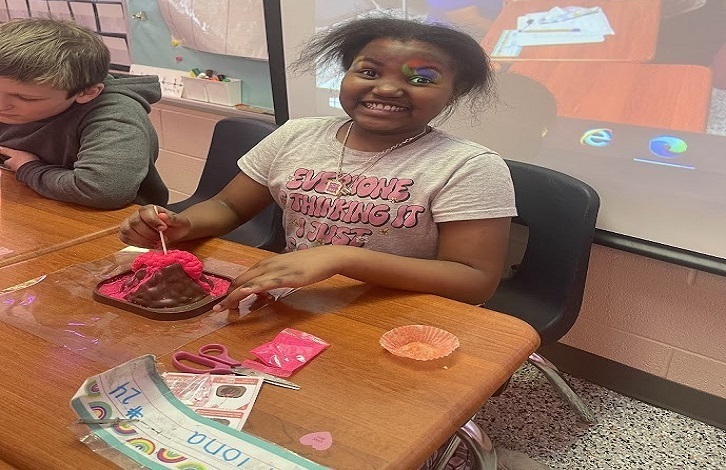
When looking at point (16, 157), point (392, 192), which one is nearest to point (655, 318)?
point (392, 192)

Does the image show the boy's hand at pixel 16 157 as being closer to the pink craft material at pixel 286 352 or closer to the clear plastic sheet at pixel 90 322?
the clear plastic sheet at pixel 90 322

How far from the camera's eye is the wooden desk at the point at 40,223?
3.51 feet

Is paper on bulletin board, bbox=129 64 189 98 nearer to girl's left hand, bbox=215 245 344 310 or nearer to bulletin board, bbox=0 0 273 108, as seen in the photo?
bulletin board, bbox=0 0 273 108

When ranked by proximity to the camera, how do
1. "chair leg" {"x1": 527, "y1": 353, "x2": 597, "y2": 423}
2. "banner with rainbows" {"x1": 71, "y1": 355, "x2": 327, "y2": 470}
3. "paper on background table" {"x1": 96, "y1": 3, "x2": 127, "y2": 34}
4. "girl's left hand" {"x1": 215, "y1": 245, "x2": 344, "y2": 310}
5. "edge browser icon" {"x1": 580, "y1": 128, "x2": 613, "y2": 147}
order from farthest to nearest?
"paper on background table" {"x1": 96, "y1": 3, "x2": 127, "y2": 34}, "chair leg" {"x1": 527, "y1": 353, "x2": 597, "y2": 423}, "edge browser icon" {"x1": 580, "y1": 128, "x2": 613, "y2": 147}, "girl's left hand" {"x1": 215, "y1": 245, "x2": 344, "y2": 310}, "banner with rainbows" {"x1": 71, "y1": 355, "x2": 327, "y2": 470}

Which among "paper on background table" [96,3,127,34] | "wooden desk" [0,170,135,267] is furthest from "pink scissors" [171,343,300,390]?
"paper on background table" [96,3,127,34]

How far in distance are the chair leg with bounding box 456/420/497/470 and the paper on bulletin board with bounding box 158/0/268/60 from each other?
1.54 m

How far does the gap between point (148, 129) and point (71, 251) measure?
0.49 metres

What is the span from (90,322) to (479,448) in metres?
0.56

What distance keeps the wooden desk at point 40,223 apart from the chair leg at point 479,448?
69 cm

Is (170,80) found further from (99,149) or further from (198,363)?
(198,363)

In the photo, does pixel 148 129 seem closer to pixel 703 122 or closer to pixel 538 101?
pixel 538 101

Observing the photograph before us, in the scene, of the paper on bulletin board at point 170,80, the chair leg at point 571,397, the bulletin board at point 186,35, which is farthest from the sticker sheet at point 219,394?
the paper on bulletin board at point 170,80

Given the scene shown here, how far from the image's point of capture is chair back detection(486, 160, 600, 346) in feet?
4.52

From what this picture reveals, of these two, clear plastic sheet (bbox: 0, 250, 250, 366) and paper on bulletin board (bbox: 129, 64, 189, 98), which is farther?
paper on bulletin board (bbox: 129, 64, 189, 98)
